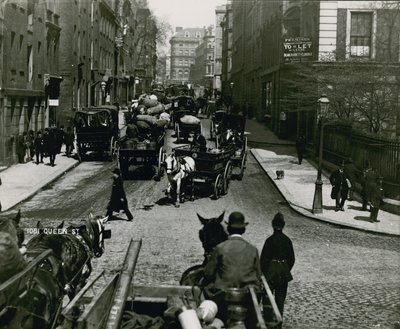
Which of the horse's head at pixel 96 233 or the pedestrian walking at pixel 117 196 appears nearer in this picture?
the horse's head at pixel 96 233

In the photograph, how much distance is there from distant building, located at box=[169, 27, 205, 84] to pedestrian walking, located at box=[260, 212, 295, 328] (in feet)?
584

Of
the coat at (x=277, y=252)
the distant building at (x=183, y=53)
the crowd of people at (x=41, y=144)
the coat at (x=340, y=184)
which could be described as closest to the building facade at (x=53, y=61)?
the crowd of people at (x=41, y=144)

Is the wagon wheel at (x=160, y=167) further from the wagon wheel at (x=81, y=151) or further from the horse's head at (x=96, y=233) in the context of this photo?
the horse's head at (x=96, y=233)

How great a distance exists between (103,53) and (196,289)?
2175 inches

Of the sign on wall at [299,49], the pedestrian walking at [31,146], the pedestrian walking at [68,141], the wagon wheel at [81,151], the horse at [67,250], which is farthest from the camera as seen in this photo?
the sign on wall at [299,49]

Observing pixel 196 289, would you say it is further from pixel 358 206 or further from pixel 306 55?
pixel 306 55

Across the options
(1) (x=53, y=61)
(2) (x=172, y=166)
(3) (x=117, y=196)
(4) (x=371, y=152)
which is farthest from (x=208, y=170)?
(1) (x=53, y=61)

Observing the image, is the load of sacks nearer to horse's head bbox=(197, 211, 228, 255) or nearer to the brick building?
the brick building

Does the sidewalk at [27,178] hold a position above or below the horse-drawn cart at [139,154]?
below

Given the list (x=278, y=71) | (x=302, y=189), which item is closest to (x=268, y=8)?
(x=278, y=71)

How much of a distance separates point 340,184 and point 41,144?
46.5ft

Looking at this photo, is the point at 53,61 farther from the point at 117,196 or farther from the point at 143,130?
the point at 117,196

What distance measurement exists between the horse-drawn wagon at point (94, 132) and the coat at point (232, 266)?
2181 centimetres

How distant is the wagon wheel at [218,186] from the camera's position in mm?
20281
